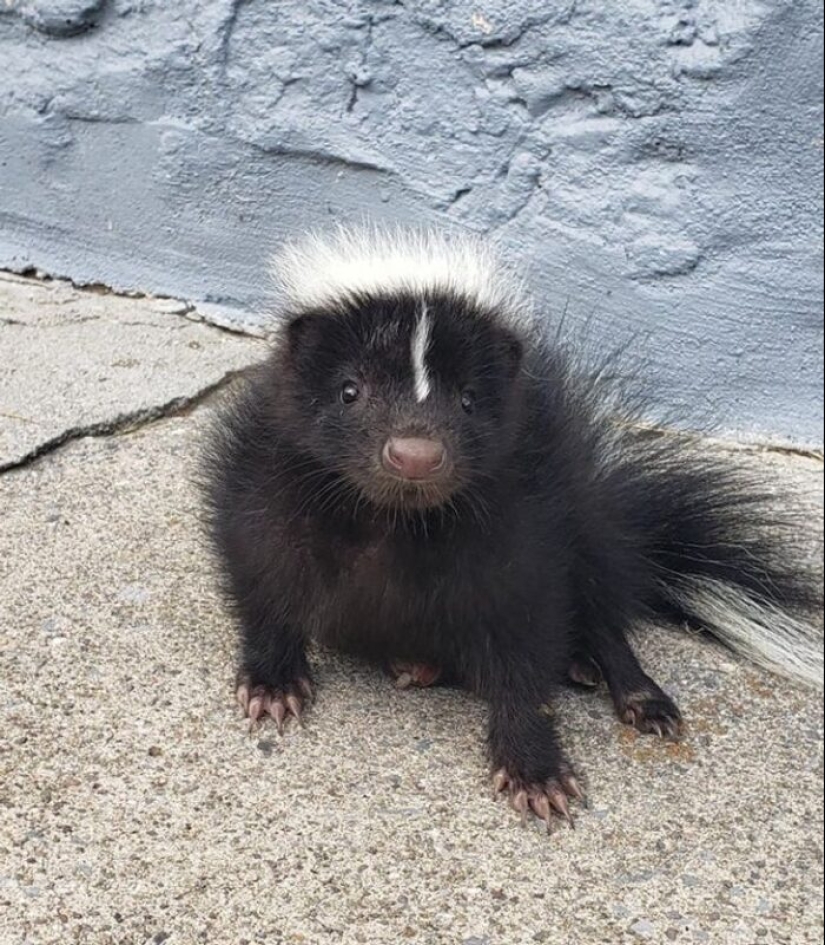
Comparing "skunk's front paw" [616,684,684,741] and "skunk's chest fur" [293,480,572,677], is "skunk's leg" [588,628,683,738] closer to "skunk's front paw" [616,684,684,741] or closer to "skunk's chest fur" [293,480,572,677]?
"skunk's front paw" [616,684,684,741]

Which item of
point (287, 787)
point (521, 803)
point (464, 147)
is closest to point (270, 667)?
point (287, 787)

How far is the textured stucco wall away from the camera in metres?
3.84

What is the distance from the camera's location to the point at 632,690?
3.07 metres

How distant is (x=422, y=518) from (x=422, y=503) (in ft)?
0.50

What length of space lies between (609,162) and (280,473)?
5.56 feet

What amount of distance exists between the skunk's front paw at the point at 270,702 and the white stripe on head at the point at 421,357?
0.67 metres

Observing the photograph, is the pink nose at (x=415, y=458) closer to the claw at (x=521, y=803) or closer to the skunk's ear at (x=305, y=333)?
the skunk's ear at (x=305, y=333)

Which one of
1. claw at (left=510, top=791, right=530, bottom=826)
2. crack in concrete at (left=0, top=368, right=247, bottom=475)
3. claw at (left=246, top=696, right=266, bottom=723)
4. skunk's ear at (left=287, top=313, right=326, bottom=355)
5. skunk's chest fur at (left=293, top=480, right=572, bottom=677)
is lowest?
crack in concrete at (left=0, top=368, right=247, bottom=475)

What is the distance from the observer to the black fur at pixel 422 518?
2.59m

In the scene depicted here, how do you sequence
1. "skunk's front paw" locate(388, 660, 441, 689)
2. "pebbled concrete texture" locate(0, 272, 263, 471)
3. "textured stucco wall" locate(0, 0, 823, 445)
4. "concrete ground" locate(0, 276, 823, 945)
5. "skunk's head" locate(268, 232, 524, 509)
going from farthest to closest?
1. "textured stucco wall" locate(0, 0, 823, 445)
2. "pebbled concrete texture" locate(0, 272, 263, 471)
3. "skunk's front paw" locate(388, 660, 441, 689)
4. "skunk's head" locate(268, 232, 524, 509)
5. "concrete ground" locate(0, 276, 823, 945)

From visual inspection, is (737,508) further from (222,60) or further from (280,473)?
(222,60)

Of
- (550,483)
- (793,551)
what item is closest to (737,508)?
(793,551)

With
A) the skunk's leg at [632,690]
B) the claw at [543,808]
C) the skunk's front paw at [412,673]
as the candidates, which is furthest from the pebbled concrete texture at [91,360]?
the claw at [543,808]

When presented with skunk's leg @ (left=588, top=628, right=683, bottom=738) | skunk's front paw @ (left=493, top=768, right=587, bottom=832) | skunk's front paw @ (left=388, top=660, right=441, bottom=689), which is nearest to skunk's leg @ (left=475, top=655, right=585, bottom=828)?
skunk's front paw @ (left=493, top=768, right=587, bottom=832)
